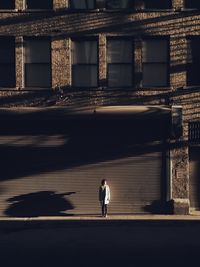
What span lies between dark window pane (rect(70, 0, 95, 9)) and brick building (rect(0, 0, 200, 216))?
0.04 metres

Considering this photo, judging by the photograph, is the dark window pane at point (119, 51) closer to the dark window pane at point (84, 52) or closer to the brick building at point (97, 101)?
the brick building at point (97, 101)

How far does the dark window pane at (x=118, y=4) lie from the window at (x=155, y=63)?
5.91ft

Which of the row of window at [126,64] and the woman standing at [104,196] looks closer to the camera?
the woman standing at [104,196]

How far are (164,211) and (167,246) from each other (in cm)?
703

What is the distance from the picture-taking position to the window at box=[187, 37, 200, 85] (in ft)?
70.8

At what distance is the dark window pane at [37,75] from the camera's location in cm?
2173

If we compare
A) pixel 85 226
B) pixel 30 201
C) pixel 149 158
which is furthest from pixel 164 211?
pixel 30 201

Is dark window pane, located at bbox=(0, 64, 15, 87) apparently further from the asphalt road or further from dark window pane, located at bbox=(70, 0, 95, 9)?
the asphalt road

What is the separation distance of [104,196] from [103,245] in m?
5.78

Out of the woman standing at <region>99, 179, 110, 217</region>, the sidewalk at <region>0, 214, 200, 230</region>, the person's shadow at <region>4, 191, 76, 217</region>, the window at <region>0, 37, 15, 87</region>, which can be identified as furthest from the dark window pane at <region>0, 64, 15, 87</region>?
the woman standing at <region>99, 179, 110, 217</region>

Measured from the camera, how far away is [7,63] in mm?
21688

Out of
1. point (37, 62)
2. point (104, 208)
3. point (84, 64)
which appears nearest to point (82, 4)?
point (84, 64)

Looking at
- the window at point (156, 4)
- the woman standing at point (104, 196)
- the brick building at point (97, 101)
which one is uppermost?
Result: the window at point (156, 4)

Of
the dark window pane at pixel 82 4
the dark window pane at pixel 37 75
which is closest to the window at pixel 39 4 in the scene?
the dark window pane at pixel 82 4
